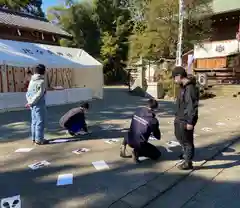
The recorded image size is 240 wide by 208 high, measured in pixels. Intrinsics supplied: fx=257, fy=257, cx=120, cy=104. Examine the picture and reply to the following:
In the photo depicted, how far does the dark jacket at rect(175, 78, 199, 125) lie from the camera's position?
3631 mm

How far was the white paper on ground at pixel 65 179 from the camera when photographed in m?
3.41

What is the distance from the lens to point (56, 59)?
11.3 metres

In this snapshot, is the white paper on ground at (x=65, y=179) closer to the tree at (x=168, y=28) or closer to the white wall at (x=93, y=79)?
the white wall at (x=93, y=79)

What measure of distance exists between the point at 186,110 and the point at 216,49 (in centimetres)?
1354

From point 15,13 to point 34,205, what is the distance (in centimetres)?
1426

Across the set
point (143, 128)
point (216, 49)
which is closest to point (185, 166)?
point (143, 128)

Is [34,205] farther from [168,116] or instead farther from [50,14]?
[50,14]

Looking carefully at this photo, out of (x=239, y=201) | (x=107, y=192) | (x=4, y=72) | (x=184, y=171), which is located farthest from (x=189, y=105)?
(x=4, y=72)

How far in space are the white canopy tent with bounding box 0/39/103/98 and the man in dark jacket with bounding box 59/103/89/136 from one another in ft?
15.9

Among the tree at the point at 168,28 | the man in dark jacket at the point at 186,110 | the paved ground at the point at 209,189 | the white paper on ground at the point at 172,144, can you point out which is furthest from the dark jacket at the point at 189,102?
the tree at the point at 168,28

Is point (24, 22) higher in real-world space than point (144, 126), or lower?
higher

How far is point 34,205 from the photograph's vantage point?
2.85m

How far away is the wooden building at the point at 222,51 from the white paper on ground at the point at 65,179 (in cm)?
1395

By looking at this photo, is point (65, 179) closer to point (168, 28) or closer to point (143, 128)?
point (143, 128)
